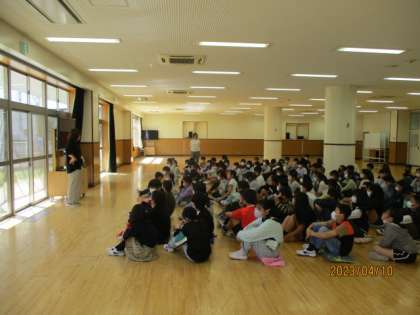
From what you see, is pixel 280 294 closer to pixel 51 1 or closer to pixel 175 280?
pixel 175 280

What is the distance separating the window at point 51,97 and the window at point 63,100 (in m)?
0.27

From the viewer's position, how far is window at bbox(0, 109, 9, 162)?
232 inches

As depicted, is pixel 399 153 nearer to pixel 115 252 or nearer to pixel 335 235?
pixel 335 235

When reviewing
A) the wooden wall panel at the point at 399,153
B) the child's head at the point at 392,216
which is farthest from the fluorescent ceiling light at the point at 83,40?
the wooden wall panel at the point at 399,153

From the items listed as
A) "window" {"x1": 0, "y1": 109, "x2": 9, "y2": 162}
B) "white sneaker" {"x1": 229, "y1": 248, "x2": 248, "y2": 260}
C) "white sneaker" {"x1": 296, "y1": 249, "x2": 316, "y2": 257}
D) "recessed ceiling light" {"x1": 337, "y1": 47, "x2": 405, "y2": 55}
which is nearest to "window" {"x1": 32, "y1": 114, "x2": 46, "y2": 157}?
"window" {"x1": 0, "y1": 109, "x2": 9, "y2": 162}

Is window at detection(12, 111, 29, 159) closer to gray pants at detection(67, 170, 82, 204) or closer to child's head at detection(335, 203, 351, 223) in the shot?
gray pants at detection(67, 170, 82, 204)

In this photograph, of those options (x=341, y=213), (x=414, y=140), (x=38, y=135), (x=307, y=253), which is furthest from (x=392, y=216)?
(x=414, y=140)

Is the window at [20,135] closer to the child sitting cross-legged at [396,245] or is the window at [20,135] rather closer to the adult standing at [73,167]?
the adult standing at [73,167]

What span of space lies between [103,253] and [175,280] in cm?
135

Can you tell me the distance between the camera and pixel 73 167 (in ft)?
24.3

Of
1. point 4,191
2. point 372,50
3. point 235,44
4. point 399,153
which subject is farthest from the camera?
point 399,153

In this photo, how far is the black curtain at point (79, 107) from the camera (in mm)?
9023

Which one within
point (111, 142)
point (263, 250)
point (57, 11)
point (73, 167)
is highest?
point (57, 11)

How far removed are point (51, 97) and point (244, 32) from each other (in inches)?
226
